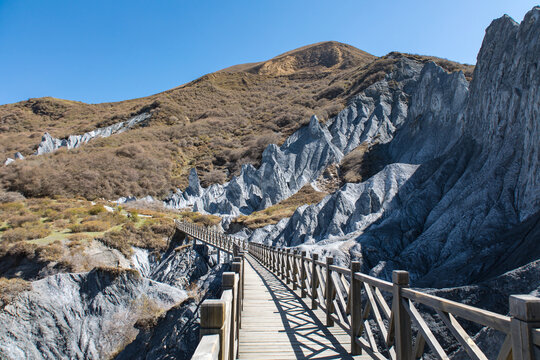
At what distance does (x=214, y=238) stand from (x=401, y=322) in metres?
24.2

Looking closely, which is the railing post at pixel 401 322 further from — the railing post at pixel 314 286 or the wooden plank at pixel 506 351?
the railing post at pixel 314 286

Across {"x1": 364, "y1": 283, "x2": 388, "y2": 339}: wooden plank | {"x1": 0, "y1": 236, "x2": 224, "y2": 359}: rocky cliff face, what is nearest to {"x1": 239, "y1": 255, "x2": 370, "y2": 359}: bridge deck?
{"x1": 364, "y1": 283, "x2": 388, "y2": 339}: wooden plank

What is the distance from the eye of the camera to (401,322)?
3756 mm

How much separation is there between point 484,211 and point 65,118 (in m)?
106

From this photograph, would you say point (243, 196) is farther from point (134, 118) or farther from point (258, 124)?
point (134, 118)

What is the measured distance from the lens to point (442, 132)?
34625 mm

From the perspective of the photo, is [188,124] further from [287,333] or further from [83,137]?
[287,333]

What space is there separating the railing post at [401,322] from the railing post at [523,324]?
1.55 m

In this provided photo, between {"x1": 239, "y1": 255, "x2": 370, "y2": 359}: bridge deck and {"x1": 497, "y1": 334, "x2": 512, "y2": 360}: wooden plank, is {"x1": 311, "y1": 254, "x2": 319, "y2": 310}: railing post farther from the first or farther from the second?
{"x1": 497, "y1": 334, "x2": 512, "y2": 360}: wooden plank

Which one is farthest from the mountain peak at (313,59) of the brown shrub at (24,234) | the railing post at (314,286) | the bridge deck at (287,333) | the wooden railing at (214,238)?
the bridge deck at (287,333)

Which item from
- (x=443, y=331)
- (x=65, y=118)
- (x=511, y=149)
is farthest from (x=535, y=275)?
(x=65, y=118)

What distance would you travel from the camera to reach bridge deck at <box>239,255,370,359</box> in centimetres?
515

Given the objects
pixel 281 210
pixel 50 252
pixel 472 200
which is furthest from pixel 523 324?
pixel 281 210

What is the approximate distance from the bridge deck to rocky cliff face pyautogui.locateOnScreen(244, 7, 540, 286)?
27.0 feet
